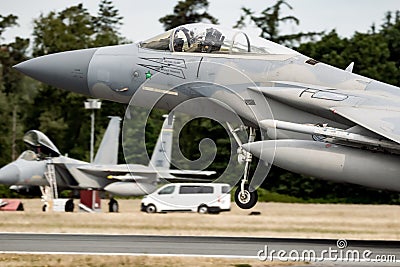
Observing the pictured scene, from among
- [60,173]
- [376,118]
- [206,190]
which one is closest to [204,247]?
[376,118]

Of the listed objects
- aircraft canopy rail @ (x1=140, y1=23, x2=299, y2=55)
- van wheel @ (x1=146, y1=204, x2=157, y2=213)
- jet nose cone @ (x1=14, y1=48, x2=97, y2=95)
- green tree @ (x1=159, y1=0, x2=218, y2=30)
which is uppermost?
green tree @ (x1=159, y1=0, x2=218, y2=30)

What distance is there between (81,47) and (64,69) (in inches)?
1761

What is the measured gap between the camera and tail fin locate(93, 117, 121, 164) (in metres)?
37.4

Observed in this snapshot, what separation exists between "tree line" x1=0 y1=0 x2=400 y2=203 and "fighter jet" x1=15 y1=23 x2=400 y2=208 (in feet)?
92.8

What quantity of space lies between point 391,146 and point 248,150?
2.43 meters

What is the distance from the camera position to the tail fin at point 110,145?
3738 cm

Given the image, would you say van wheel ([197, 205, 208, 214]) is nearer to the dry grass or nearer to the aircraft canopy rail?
the dry grass

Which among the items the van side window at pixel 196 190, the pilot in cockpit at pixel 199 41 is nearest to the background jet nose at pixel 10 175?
the van side window at pixel 196 190

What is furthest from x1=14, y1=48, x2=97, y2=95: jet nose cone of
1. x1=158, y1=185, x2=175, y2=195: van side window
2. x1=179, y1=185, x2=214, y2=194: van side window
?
x1=158, y1=185, x2=175, y2=195: van side window

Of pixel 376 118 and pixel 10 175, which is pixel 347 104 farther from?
pixel 10 175

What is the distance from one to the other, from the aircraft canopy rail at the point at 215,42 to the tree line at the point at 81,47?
2878 centimetres

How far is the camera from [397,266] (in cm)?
1196

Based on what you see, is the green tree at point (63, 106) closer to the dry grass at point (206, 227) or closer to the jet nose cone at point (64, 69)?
the dry grass at point (206, 227)

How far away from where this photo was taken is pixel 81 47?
5966 cm
